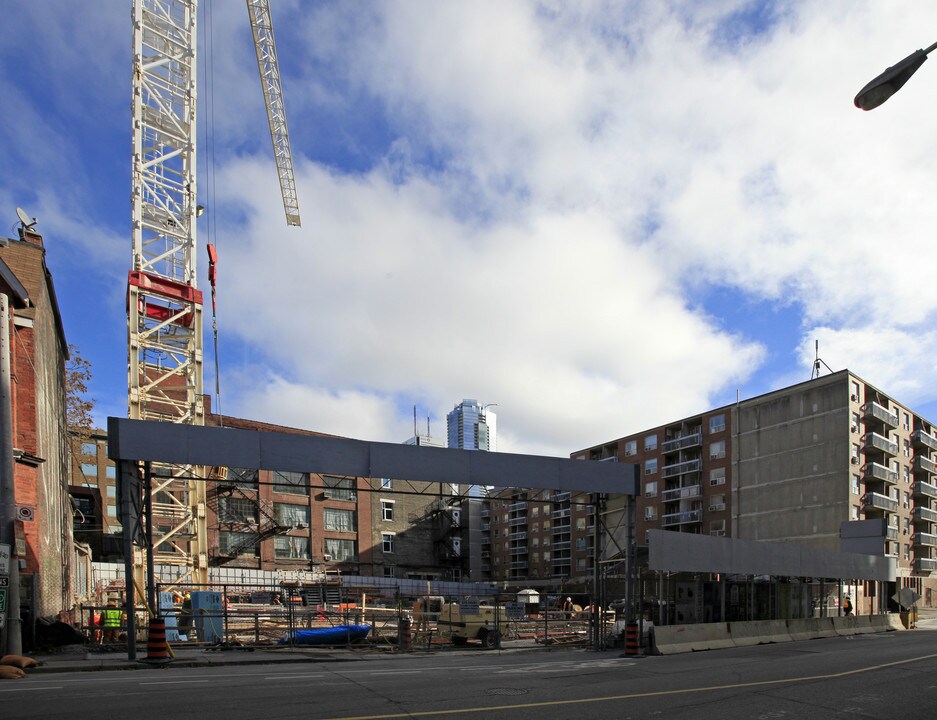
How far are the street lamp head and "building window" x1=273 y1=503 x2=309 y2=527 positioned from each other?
58.7 metres

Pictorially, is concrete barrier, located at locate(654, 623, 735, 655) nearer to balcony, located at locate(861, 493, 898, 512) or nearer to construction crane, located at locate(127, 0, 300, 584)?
construction crane, located at locate(127, 0, 300, 584)

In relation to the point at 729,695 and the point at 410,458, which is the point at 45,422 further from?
the point at 729,695

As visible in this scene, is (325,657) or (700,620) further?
(700,620)

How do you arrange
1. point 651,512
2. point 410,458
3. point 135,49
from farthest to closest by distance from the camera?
point 651,512
point 135,49
point 410,458

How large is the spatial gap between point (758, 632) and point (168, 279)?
3909cm

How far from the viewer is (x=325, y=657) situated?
20.5 m

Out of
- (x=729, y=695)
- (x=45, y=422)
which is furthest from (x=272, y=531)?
(x=729, y=695)

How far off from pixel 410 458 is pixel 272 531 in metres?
41.6

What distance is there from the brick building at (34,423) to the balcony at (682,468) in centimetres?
6613

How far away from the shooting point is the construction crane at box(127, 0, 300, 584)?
147 ft

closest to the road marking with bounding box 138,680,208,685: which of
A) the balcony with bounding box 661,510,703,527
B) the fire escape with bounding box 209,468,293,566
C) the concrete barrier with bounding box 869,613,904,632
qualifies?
the concrete barrier with bounding box 869,613,904,632

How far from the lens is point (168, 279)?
47.3m

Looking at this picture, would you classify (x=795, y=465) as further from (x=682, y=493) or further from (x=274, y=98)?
(x=274, y=98)

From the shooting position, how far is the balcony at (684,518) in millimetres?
80438
